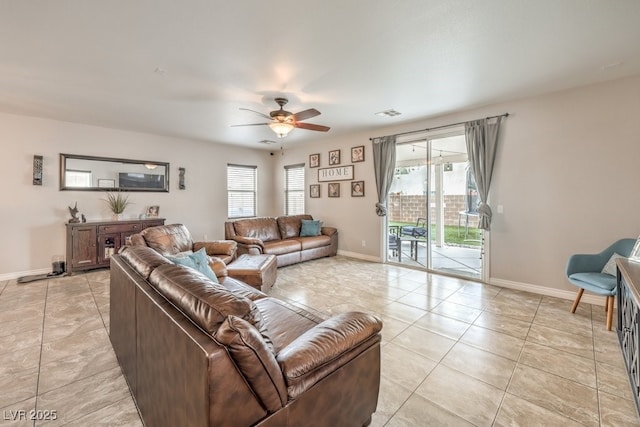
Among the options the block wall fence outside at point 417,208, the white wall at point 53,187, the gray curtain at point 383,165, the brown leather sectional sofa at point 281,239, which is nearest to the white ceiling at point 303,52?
the white wall at point 53,187

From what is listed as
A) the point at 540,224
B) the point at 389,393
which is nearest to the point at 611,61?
the point at 540,224

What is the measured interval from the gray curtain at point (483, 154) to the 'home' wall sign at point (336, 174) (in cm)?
254

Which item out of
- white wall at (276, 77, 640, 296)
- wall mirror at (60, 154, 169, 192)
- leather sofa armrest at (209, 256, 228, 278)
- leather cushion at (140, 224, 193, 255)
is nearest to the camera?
leather sofa armrest at (209, 256, 228, 278)

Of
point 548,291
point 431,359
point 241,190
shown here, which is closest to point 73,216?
point 241,190

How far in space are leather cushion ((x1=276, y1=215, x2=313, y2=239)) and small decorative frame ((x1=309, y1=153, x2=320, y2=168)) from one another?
1458mm

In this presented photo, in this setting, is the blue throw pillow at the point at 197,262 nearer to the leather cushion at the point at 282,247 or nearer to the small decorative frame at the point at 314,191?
the leather cushion at the point at 282,247

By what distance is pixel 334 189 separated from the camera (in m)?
6.60

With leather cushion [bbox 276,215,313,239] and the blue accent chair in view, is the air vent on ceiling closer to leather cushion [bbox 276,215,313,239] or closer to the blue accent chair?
leather cushion [bbox 276,215,313,239]

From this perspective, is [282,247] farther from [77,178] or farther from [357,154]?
[77,178]

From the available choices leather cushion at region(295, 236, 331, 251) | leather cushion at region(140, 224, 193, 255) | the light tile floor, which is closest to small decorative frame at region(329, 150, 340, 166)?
leather cushion at region(295, 236, 331, 251)

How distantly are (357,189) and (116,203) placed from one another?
16.0ft

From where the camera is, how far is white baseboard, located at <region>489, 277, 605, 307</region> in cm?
348

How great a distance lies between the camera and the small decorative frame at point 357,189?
6.07 metres

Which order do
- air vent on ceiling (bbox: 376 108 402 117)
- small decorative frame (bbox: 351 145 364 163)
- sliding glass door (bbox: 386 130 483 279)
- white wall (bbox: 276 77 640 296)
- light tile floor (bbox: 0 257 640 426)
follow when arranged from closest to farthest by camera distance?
light tile floor (bbox: 0 257 640 426) → white wall (bbox: 276 77 640 296) → air vent on ceiling (bbox: 376 108 402 117) → sliding glass door (bbox: 386 130 483 279) → small decorative frame (bbox: 351 145 364 163)
